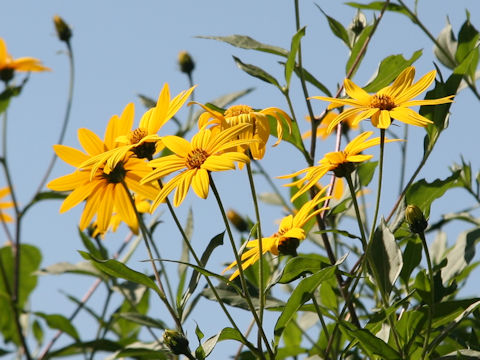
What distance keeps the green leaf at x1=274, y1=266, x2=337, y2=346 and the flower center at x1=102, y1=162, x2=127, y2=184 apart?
320 millimetres

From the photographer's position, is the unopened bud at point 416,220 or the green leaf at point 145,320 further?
the green leaf at point 145,320

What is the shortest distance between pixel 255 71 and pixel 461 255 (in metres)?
0.47

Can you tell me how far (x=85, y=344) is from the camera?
6.35 feet

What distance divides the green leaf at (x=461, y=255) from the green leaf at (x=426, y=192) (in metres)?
0.15

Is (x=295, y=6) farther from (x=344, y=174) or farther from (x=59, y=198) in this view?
(x=59, y=198)

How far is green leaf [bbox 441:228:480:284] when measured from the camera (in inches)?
55.0

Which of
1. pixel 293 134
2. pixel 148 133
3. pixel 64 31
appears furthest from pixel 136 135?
pixel 64 31

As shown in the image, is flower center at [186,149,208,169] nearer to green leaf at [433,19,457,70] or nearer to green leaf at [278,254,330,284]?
green leaf at [278,254,330,284]

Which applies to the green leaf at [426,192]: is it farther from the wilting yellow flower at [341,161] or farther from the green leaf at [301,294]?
the green leaf at [301,294]

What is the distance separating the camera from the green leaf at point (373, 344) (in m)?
1.01

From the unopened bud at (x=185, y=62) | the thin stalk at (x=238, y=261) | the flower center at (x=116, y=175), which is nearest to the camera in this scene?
the thin stalk at (x=238, y=261)

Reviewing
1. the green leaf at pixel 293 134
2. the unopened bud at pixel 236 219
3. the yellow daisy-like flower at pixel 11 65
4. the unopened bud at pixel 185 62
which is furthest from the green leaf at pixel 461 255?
the yellow daisy-like flower at pixel 11 65

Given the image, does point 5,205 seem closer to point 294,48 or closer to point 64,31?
point 64,31

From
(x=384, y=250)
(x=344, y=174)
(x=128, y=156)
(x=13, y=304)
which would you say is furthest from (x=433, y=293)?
(x=13, y=304)
